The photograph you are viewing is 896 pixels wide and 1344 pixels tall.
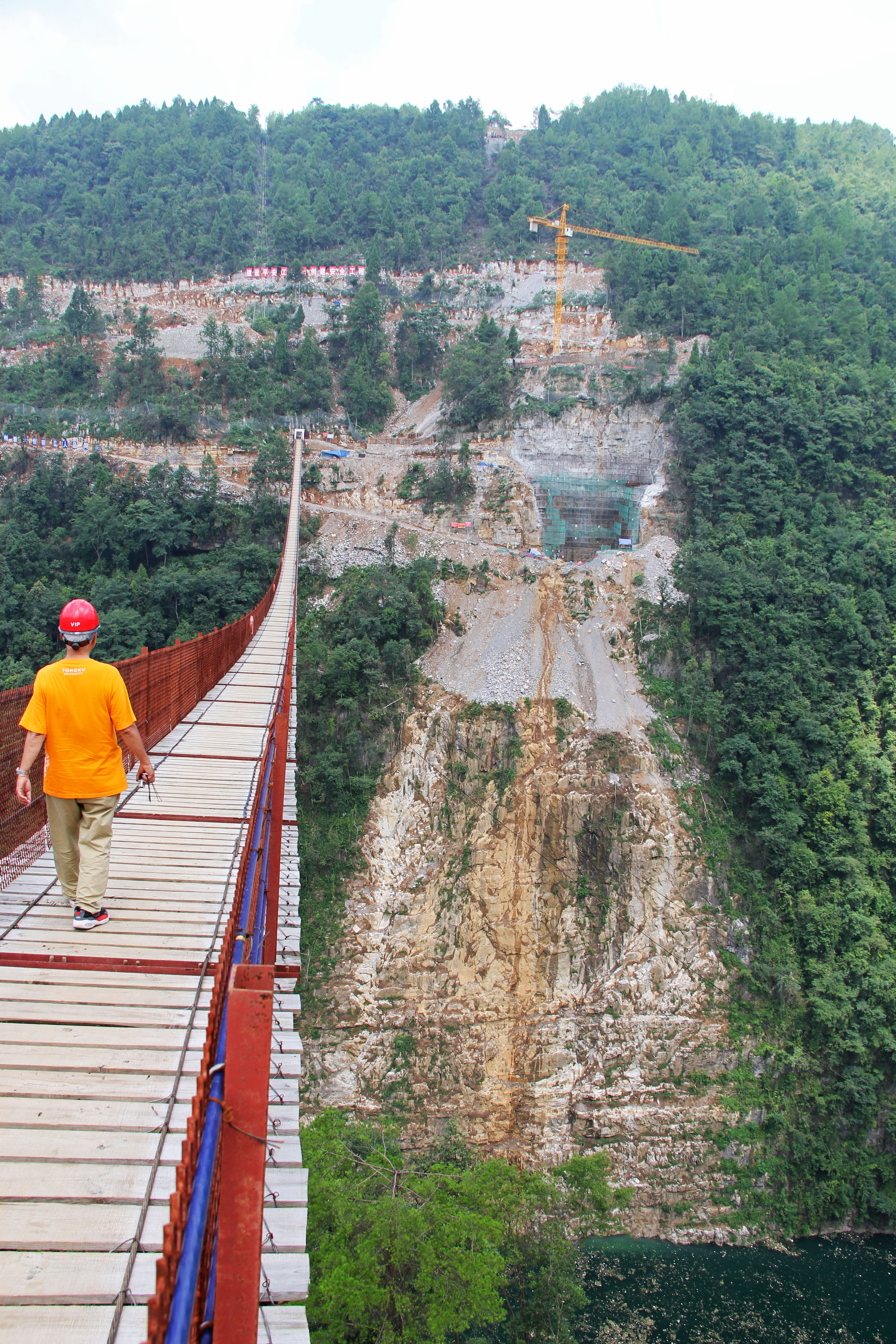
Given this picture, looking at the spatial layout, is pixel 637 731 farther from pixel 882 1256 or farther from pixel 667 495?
pixel 882 1256

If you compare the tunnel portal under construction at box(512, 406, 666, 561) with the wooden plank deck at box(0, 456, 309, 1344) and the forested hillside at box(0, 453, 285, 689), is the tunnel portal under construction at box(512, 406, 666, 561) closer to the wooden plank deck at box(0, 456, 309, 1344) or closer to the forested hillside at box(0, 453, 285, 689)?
the forested hillside at box(0, 453, 285, 689)

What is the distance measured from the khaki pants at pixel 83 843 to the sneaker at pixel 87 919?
0.02 m

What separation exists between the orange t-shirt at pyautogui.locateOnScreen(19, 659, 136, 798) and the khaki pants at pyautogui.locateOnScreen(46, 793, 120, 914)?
2.3 inches

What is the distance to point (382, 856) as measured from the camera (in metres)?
18.5

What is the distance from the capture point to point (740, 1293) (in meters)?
13.8

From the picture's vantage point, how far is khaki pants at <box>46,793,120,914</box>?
12.0ft

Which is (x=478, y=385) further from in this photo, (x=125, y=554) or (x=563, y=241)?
(x=563, y=241)

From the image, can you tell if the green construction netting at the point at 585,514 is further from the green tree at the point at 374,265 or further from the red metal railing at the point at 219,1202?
the red metal railing at the point at 219,1202

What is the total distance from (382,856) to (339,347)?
24.7 metres

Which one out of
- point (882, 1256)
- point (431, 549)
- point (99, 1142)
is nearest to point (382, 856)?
point (431, 549)

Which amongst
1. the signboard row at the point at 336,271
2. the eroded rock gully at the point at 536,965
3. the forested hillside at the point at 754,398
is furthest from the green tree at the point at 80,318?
the eroded rock gully at the point at 536,965

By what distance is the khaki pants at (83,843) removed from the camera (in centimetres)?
367

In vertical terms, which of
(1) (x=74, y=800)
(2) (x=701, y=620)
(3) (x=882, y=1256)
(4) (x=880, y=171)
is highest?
(4) (x=880, y=171)

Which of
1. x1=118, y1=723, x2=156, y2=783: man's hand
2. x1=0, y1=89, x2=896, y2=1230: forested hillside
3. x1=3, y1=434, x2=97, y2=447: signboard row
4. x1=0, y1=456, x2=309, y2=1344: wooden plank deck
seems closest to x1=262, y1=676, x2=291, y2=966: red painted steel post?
x1=0, y1=456, x2=309, y2=1344: wooden plank deck
